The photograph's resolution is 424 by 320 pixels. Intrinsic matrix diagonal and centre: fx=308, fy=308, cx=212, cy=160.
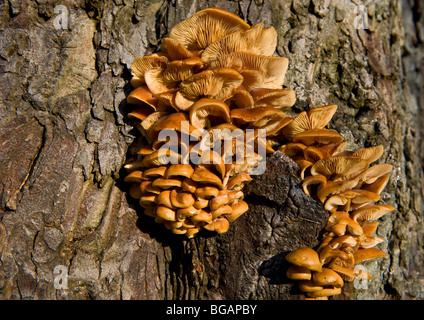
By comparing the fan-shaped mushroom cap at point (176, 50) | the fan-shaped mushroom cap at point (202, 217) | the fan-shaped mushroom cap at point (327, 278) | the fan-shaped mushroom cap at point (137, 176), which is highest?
the fan-shaped mushroom cap at point (176, 50)

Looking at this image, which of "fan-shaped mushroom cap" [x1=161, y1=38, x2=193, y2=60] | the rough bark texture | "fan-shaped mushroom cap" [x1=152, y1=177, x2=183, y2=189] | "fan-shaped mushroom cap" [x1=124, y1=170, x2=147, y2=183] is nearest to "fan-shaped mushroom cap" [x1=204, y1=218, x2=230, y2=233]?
the rough bark texture

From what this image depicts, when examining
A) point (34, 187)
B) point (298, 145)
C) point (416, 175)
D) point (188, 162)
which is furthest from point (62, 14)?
point (416, 175)

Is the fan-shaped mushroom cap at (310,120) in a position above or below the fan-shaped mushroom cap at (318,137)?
above

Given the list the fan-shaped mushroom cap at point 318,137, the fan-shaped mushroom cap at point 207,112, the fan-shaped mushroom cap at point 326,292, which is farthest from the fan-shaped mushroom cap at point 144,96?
the fan-shaped mushroom cap at point 326,292

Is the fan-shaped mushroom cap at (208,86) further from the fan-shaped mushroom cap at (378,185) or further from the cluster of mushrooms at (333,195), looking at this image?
the fan-shaped mushroom cap at (378,185)

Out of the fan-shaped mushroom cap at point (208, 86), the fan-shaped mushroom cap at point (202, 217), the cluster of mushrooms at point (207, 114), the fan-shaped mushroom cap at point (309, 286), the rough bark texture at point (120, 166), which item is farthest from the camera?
the rough bark texture at point (120, 166)

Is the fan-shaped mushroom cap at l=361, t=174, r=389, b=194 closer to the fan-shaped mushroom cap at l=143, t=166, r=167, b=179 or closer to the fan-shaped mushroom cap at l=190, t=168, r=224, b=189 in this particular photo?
the fan-shaped mushroom cap at l=190, t=168, r=224, b=189

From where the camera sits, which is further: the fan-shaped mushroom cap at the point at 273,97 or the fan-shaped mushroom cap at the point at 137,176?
the fan-shaped mushroom cap at the point at 137,176
